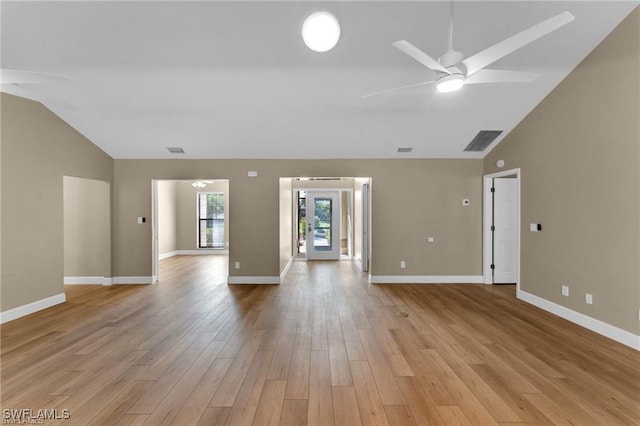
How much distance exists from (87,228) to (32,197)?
1854mm

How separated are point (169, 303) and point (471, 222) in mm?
5705

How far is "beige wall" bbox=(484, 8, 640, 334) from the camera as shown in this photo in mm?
3099

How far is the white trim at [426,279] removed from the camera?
18.9ft

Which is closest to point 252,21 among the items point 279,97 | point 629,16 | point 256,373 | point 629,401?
point 279,97

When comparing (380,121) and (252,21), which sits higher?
(252,21)

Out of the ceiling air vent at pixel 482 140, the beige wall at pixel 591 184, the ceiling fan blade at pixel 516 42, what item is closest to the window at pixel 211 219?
the ceiling air vent at pixel 482 140

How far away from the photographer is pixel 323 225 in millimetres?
8836

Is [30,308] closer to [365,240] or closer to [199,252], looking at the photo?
[199,252]

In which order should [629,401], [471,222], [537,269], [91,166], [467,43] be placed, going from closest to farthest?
[629,401], [467,43], [537,269], [91,166], [471,222]

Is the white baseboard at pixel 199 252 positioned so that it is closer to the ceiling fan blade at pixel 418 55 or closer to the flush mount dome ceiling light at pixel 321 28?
the flush mount dome ceiling light at pixel 321 28

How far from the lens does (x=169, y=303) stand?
4.54 m

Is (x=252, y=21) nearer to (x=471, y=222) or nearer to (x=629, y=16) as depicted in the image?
(x=629, y=16)

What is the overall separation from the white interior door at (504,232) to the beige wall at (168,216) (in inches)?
348

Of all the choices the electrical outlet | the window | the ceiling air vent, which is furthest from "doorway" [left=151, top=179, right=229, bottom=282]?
the electrical outlet
